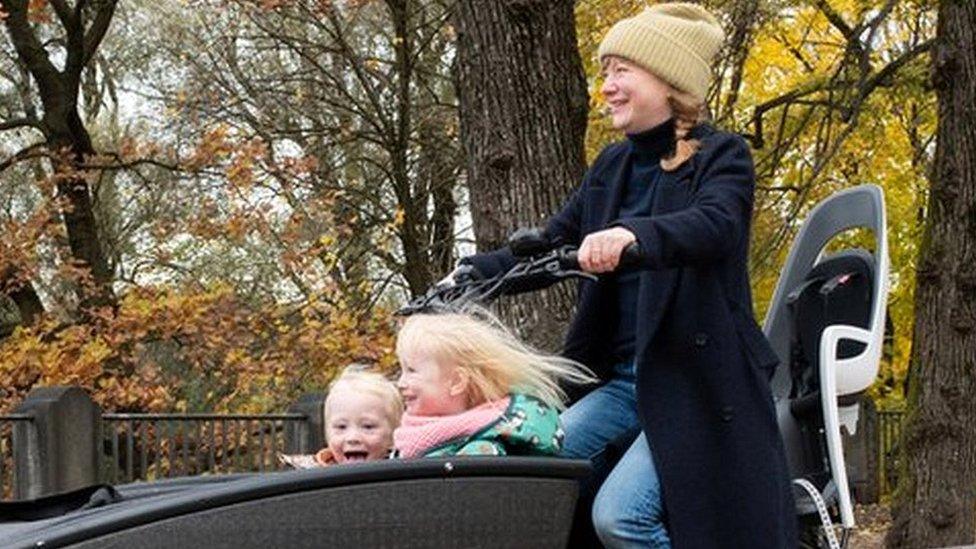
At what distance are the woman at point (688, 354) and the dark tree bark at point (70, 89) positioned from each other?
44.3 feet

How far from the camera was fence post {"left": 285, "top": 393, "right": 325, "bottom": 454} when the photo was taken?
960 cm

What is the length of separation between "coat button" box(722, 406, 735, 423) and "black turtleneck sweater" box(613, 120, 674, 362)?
0.97 feet

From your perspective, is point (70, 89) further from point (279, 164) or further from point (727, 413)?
point (727, 413)

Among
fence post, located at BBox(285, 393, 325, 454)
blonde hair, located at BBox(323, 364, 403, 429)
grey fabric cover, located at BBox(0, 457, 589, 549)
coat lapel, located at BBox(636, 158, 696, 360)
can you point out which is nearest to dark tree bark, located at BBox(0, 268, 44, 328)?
fence post, located at BBox(285, 393, 325, 454)

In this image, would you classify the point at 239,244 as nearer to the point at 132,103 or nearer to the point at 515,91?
the point at 132,103

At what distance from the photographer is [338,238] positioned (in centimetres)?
1616

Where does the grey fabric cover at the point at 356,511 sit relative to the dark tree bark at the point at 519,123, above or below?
below

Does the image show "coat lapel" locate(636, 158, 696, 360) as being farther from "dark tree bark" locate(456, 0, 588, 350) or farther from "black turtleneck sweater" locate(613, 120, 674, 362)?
"dark tree bark" locate(456, 0, 588, 350)

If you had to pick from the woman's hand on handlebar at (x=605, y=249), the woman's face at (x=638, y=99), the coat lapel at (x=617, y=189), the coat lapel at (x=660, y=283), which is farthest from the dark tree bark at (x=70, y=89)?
the woman's hand on handlebar at (x=605, y=249)

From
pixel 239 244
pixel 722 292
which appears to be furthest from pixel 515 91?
pixel 239 244

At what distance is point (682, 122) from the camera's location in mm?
3375

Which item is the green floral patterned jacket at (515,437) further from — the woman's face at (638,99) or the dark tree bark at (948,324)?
the dark tree bark at (948,324)

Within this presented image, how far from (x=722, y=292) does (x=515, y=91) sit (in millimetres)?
4378

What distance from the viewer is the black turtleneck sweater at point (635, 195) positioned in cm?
337
